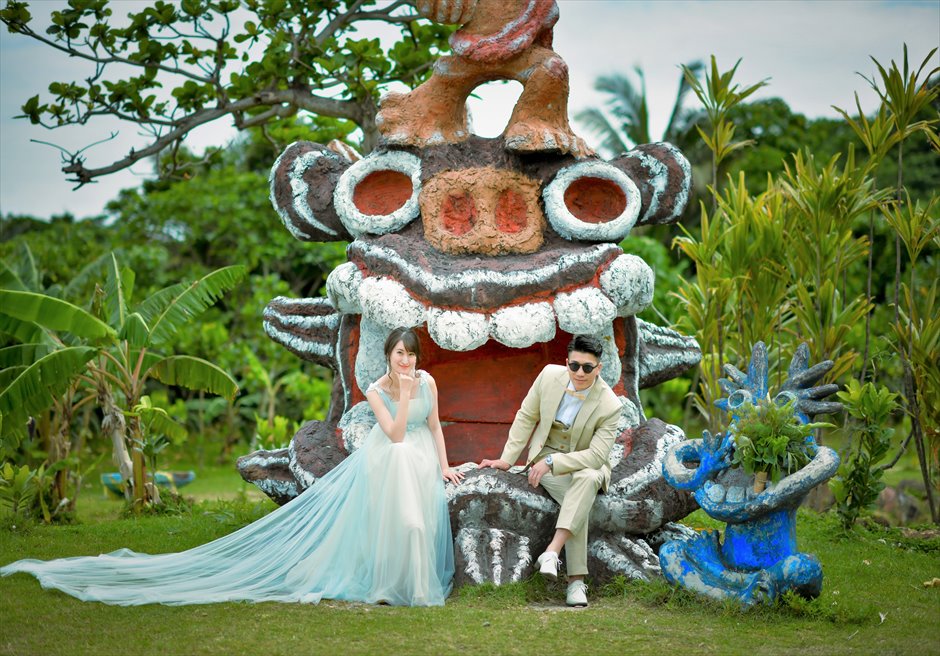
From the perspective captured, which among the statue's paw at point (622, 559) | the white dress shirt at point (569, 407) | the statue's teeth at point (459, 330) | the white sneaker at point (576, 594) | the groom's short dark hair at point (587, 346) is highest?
the statue's teeth at point (459, 330)

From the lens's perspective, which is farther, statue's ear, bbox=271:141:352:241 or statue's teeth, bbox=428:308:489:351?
statue's ear, bbox=271:141:352:241

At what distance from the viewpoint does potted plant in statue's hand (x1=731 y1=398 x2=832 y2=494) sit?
4691 millimetres

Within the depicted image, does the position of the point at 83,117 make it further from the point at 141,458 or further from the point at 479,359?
the point at 479,359

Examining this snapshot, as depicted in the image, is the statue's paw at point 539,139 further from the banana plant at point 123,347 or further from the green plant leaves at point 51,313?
the green plant leaves at point 51,313

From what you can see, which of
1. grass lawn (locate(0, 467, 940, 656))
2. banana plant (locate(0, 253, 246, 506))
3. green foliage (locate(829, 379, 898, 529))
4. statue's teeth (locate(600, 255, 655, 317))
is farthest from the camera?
banana plant (locate(0, 253, 246, 506))

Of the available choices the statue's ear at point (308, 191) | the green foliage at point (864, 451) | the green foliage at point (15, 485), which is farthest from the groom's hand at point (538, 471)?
the green foliage at point (15, 485)

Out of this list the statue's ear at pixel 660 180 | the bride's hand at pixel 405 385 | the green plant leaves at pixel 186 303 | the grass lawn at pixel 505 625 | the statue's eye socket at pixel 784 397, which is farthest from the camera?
the green plant leaves at pixel 186 303

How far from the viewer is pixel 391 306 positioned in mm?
5555

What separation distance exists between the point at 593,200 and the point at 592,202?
0.01 meters

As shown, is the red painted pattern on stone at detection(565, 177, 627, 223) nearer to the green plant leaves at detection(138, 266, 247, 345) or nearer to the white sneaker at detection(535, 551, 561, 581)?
the white sneaker at detection(535, 551, 561, 581)

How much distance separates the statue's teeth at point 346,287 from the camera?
19.1 ft

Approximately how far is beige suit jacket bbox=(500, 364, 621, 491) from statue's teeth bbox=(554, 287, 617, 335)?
29 cm

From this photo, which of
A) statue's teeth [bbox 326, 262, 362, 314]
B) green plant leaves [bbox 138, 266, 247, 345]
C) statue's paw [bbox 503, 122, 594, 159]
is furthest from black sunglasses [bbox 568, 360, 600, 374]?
green plant leaves [bbox 138, 266, 247, 345]

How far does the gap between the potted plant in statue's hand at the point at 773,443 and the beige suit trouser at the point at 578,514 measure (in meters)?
0.73
